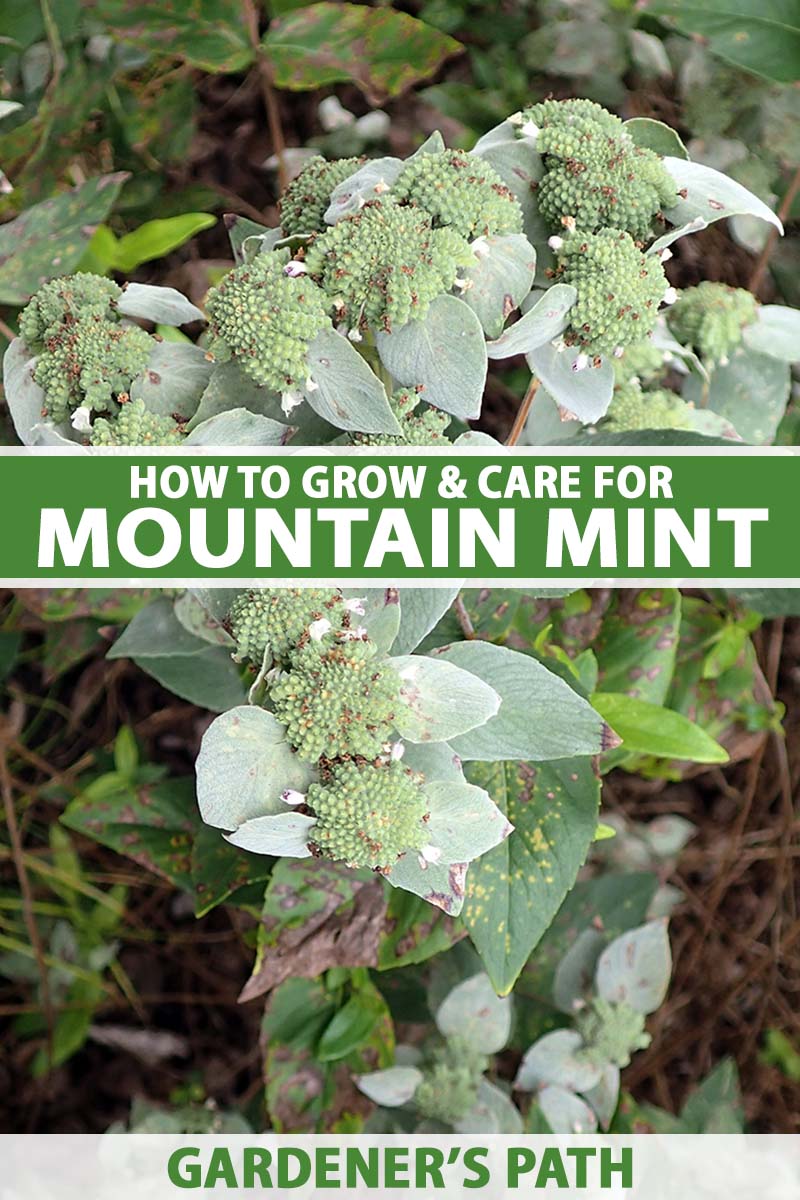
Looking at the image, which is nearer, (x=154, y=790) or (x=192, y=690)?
(x=192, y=690)

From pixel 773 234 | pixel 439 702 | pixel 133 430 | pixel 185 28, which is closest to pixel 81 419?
pixel 133 430

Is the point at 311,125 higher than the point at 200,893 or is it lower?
higher

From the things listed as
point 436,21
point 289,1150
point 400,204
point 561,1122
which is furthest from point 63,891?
point 436,21

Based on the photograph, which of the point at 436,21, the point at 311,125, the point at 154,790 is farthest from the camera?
the point at 311,125

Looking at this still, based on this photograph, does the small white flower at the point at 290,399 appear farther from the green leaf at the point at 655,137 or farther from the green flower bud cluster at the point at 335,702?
the green leaf at the point at 655,137

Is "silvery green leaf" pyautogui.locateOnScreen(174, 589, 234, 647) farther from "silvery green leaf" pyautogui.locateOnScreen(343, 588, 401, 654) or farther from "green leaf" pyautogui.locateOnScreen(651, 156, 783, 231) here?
"green leaf" pyautogui.locateOnScreen(651, 156, 783, 231)

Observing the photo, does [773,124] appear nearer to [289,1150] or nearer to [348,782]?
[348,782]

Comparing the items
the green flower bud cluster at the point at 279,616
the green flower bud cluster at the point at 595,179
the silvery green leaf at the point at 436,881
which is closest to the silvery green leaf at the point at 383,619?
the green flower bud cluster at the point at 279,616
